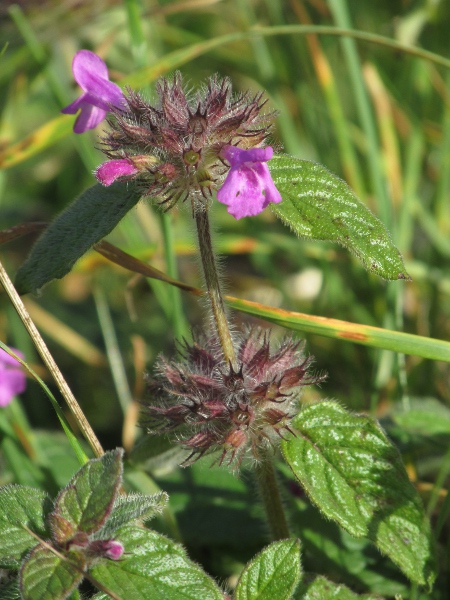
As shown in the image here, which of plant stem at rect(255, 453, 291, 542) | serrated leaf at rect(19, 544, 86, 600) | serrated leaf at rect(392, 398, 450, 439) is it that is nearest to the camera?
serrated leaf at rect(19, 544, 86, 600)

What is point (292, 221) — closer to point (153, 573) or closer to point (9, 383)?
point (153, 573)

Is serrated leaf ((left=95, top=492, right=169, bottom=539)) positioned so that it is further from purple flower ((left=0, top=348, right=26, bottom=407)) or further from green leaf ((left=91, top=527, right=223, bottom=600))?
purple flower ((left=0, top=348, right=26, bottom=407))

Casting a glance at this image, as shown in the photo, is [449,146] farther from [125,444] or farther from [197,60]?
[197,60]

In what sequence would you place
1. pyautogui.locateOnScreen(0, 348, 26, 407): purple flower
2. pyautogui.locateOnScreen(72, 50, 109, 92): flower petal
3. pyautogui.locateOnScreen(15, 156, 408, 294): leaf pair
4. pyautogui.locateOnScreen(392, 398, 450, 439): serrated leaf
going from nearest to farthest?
1. pyautogui.locateOnScreen(15, 156, 408, 294): leaf pair
2. pyautogui.locateOnScreen(72, 50, 109, 92): flower petal
3. pyautogui.locateOnScreen(392, 398, 450, 439): serrated leaf
4. pyautogui.locateOnScreen(0, 348, 26, 407): purple flower

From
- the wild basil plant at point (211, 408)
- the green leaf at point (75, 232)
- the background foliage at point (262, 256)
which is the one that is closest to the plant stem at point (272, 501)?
the wild basil plant at point (211, 408)

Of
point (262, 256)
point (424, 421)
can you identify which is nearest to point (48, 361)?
point (424, 421)

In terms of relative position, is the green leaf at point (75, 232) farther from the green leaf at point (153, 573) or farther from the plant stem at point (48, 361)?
the green leaf at point (153, 573)

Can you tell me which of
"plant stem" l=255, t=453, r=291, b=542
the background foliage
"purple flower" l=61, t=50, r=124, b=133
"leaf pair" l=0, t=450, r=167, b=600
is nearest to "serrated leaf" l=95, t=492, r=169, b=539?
"leaf pair" l=0, t=450, r=167, b=600
